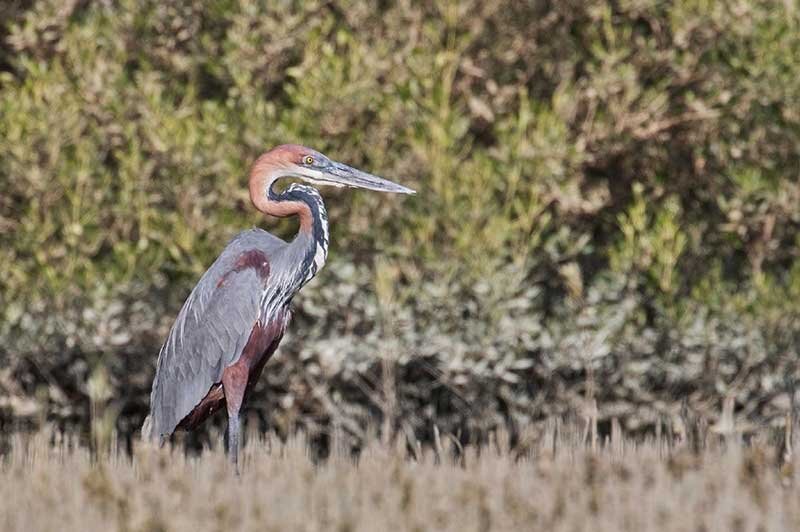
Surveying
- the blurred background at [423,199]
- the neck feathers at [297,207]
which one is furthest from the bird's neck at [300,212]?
the blurred background at [423,199]

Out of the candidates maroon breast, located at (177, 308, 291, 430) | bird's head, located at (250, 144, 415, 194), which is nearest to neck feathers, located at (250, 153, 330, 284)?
bird's head, located at (250, 144, 415, 194)

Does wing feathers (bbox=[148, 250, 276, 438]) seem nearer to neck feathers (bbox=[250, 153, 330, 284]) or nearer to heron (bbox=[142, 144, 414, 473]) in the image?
heron (bbox=[142, 144, 414, 473])

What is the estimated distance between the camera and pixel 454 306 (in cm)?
895

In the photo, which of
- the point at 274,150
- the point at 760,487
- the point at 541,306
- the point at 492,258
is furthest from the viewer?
the point at 541,306

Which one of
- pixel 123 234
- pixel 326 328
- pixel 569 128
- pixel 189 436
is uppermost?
pixel 569 128

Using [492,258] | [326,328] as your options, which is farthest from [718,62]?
[326,328]

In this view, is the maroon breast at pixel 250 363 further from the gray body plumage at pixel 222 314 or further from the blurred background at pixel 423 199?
the blurred background at pixel 423 199

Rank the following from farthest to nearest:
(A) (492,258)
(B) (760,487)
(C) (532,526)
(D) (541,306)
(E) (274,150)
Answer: (D) (541,306) < (A) (492,258) < (E) (274,150) < (B) (760,487) < (C) (532,526)

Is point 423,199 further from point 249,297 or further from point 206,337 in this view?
point 206,337

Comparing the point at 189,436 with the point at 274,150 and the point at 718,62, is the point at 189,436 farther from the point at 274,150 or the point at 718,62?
the point at 718,62

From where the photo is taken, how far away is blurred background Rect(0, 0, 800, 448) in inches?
344

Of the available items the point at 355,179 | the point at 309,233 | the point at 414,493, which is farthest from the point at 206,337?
the point at 414,493

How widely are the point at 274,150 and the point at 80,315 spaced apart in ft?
7.06

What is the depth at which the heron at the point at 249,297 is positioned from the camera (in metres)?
7.31
